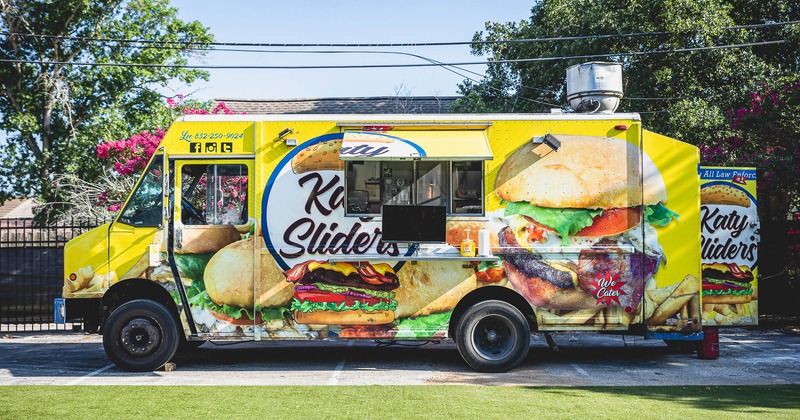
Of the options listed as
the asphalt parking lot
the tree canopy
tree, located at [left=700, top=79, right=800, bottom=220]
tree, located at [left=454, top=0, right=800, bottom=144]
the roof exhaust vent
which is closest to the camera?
the asphalt parking lot

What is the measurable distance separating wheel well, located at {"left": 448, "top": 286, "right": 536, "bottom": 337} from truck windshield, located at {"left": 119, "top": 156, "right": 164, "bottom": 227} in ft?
13.0

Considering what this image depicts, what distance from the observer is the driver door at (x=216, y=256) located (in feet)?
30.0

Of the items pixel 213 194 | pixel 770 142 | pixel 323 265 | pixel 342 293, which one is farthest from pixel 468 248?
pixel 770 142

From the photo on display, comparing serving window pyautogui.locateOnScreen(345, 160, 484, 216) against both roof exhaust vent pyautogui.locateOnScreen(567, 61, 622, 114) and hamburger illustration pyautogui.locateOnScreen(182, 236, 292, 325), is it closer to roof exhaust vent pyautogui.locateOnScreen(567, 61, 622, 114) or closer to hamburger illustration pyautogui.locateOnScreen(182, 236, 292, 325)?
hamburger illustration pyautogui.locateOnScreen(182, 236, 292, 325)

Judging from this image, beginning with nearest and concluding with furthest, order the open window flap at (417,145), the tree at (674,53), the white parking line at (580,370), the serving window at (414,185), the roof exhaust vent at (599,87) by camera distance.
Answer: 1. the open window flap at (417,145)
2. the serving window at (414,185)
3. the white parking line at (580,370)
4. the roof exhaust vent at (599,87)
5. the tree at (674,53)

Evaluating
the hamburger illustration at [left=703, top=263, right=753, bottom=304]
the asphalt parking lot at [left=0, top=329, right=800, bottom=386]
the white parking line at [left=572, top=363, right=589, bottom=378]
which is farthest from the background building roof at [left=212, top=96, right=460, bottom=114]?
the white parking line at [left=572, top=363, right=589, bottom=378]

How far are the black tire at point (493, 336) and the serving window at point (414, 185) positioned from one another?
1265mm

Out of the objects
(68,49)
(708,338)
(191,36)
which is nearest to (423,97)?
(191,36)

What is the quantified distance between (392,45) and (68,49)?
325 inches

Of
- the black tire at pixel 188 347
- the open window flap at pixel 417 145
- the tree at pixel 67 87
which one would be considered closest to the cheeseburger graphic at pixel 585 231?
the open window flap at pixel 417 145

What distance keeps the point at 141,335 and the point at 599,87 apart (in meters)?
6.76

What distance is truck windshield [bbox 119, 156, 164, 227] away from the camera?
363 inches

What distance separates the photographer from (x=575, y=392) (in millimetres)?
8047

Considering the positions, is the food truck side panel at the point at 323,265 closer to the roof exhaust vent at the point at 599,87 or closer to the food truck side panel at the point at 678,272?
the food truck side panel at the point at 678,272
